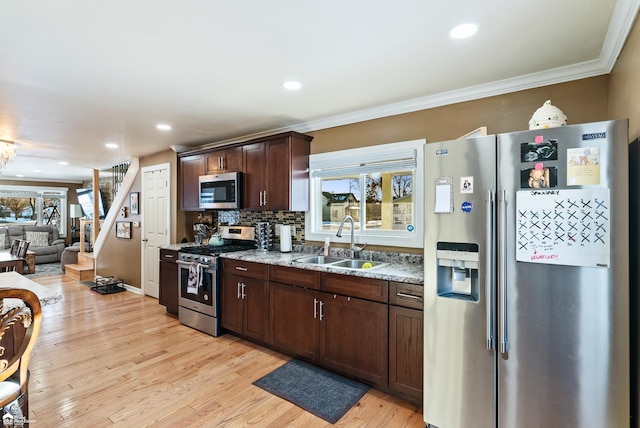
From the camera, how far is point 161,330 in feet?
12.5

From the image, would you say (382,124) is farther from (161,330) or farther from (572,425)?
(161,330)

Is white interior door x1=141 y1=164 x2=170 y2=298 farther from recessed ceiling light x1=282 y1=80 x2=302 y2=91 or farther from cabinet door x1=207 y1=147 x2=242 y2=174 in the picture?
recessed ceiling light x1=282 y1=80 x2=302 y2=91

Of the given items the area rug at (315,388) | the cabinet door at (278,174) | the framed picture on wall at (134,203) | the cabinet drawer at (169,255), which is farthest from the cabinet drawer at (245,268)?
the framed picture on wall at (134,203)

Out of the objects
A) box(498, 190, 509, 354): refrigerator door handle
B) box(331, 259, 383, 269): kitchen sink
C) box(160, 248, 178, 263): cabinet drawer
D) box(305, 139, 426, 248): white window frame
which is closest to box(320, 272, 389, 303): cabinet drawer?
box(331, 259, 383, 269): kitchen sink

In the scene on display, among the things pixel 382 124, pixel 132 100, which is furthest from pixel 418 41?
pixel 132 100

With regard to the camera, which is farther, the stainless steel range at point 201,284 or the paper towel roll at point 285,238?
the paper towel roll at point 285,238

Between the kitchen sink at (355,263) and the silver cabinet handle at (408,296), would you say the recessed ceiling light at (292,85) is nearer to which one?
the kitchen sink at (355,263)

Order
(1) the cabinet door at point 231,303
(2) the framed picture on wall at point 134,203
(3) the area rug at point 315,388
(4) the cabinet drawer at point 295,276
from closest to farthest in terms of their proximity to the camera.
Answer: (3) the area rug at point 315,388
(4) the cabinet drawer at point 295,276
(1) the cabinet door at point 231,303
(2) the framed picture on wall at point 134,203

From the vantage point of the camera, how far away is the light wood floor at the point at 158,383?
2170 millimetres

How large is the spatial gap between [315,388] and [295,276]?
3.03 feet

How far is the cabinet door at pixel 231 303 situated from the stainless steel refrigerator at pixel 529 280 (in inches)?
82.1

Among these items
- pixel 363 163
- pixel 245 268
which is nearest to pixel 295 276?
pixel 245 268

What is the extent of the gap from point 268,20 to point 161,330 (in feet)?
11.8

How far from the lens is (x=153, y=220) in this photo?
5.30 meters
